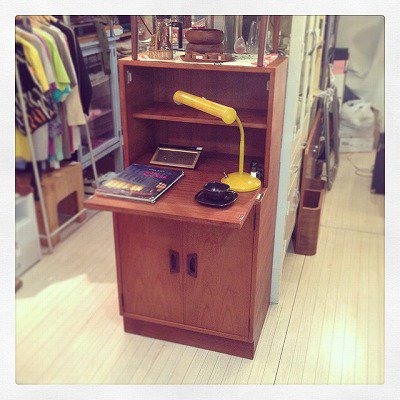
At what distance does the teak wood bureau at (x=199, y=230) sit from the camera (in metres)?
2.10

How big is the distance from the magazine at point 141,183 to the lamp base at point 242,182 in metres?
0.23

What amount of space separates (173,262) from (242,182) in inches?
20.2

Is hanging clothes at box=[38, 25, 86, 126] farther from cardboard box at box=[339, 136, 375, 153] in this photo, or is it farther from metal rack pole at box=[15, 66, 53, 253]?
cardboard box at box=[339, 136, 375, 153]

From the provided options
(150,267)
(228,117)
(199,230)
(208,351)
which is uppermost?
(228,117)

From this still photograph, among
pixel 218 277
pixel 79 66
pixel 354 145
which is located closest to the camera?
pixel 218 277

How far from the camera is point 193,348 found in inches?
95.4

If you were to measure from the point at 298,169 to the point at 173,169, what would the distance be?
3.51 feet

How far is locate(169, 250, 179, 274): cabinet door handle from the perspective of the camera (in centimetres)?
221

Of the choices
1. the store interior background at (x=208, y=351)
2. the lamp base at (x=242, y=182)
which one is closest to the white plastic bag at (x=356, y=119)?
the store interior background at (x=208, y=351)

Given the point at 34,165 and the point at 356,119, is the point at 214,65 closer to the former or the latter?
the point at 34,165

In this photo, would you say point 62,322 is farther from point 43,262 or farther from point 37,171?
point 37,171

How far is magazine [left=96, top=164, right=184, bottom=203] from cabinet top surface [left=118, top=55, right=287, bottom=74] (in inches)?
17.9

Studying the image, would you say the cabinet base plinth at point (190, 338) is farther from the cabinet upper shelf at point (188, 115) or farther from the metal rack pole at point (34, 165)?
the cabinet upper shelf at point (188, 115)

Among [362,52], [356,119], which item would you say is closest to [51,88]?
[356,119]
